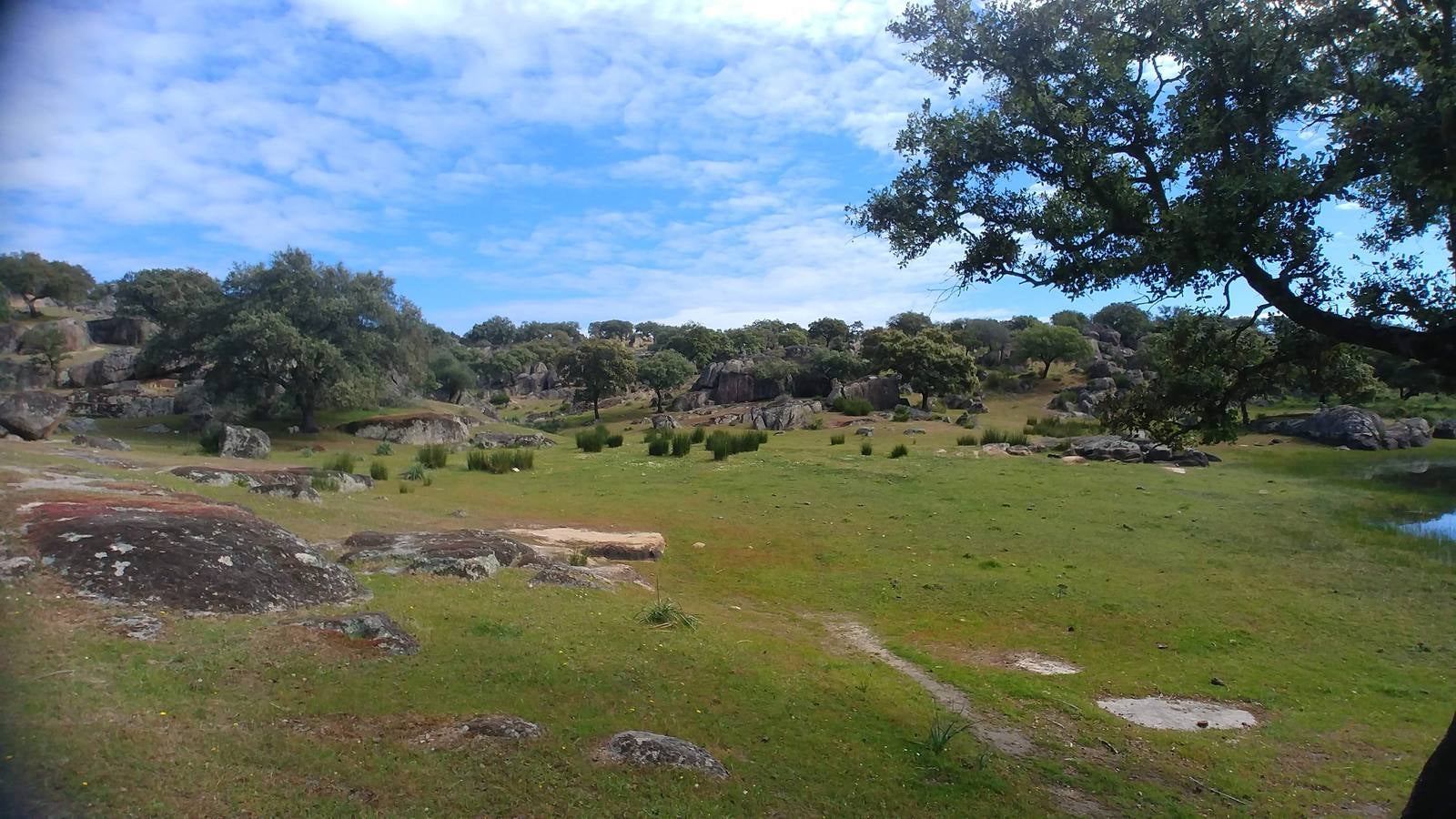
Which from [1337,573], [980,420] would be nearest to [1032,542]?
[1337,573]

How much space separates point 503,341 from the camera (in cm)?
13550

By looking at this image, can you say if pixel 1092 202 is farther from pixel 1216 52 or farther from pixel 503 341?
pixel 503 341

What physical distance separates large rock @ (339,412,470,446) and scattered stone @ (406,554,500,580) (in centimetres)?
2848

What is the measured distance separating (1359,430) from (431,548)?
3937 centimetres

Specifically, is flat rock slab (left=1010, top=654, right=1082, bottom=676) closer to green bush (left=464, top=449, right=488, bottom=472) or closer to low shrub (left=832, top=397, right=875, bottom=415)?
green bush (left=464, top=449, right=488, bottom=472)

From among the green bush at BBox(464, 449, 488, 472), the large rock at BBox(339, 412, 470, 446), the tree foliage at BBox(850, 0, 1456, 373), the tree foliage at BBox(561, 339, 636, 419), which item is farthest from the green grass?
the tree foliage at BBox(561, 339, 636, 419)

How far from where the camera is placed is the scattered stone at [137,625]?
650 centimetres

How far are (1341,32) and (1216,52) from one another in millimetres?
919

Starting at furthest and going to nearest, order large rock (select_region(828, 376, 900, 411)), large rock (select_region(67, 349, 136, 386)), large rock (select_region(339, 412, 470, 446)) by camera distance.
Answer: large rock (select_region(828, 376, 900, 411)) → large rock (select_region(67, 349, 136, 386)) → large rock (select_region(339, 412, 470, 446))

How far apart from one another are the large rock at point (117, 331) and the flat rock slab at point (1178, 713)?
69.6m

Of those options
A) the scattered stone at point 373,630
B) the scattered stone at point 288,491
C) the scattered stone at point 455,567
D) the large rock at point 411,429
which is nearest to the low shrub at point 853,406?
the large rock at point 411,429

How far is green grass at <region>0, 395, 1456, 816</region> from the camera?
510cm

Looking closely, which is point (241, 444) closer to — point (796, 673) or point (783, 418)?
point (796, 673)

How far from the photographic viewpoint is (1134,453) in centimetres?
2845
